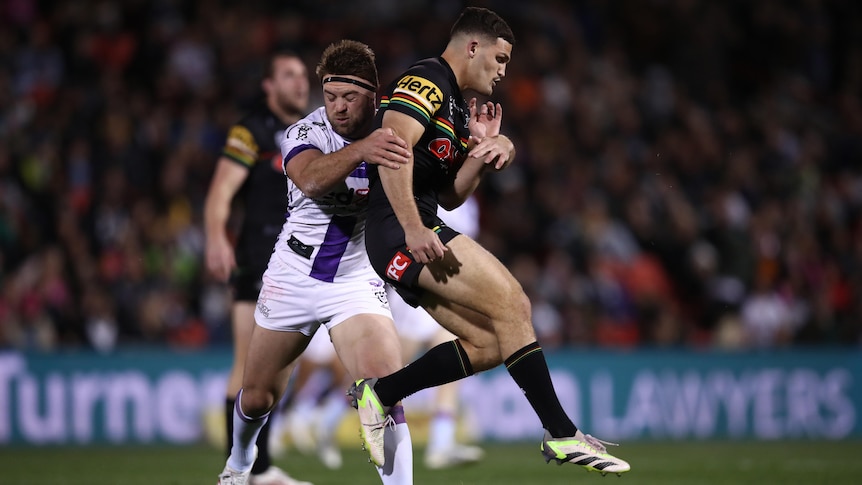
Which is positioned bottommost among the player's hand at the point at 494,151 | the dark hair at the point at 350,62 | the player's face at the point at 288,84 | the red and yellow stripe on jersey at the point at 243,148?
the player's hand at the point at 494,151

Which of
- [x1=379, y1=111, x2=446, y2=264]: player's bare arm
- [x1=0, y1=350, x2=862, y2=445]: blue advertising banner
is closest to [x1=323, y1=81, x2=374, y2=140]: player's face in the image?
[x1=379, y1=111, x2=446, y2=264]: player's bare arm

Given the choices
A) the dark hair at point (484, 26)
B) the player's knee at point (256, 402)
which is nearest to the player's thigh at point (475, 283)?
the dark hair at point (484, 26)

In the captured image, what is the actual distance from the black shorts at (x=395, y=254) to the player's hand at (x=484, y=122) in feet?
1.78

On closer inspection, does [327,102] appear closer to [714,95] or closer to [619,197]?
[619,197]

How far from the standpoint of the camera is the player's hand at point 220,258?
316 inches

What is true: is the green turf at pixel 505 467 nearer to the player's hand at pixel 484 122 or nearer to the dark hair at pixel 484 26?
the player's hand at pixel 484 122

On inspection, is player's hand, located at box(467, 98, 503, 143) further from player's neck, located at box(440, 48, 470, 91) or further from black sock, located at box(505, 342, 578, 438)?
black sock, located at box(505, 342, 578, 438)

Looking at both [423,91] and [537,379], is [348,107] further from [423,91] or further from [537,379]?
[537,379]

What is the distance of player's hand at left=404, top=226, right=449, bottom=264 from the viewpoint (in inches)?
228

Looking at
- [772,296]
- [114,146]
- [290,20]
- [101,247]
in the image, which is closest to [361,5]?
[290,20]

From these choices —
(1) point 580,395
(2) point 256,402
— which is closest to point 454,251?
(2) point 256,402

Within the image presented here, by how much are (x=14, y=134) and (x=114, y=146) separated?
1328mm

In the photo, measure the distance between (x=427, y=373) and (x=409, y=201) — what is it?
92 centimetres

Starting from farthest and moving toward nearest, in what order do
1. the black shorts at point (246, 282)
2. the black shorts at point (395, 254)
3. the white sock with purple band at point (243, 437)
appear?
1. the black shorts at point (246, 282)
2. the white sock with purple band at point (243, 437)
3. the black shorts at point (395, 254)
